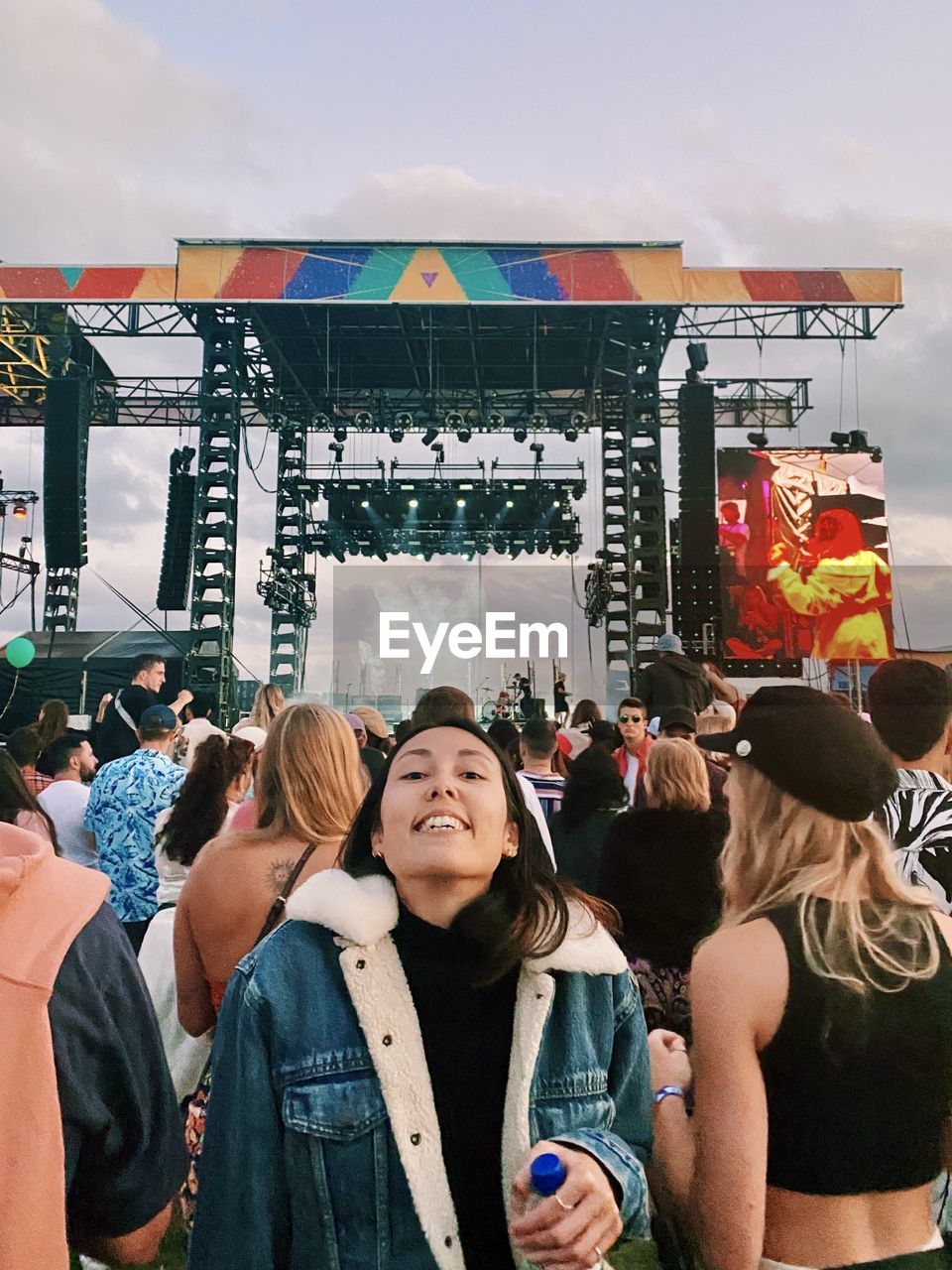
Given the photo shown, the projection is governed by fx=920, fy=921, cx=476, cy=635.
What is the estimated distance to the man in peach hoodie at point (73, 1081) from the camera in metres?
1.25

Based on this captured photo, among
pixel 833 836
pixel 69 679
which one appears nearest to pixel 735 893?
pixel 833 836

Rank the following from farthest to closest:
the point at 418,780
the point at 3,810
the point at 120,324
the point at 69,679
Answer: the point at 120,324 < the point at 69,679 < the point at 3,810 < the point at 418,780

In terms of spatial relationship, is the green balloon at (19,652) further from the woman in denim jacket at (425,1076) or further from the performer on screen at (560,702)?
the woman in denim jacket at (425,1076)

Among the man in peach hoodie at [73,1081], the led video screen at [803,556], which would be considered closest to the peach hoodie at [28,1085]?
the man in peach hoodie at [73,1081]

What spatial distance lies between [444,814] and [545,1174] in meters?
0.56

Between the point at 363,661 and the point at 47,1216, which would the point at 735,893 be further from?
the point at 363,661

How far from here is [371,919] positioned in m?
1.52

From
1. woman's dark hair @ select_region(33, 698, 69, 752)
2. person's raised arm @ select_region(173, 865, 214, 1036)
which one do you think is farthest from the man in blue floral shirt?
person's raised arm @ select_region(173, 865, 214, 1036)

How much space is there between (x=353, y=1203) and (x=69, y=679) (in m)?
15.9

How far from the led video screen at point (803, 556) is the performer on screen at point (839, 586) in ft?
0.06

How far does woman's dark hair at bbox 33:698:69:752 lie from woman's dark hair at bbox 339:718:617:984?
4141 mm

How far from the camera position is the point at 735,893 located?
1.73 meters

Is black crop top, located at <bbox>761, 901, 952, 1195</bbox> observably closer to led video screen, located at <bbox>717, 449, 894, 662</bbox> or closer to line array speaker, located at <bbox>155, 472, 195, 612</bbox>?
led video screen, located at <bbox>717, 449, 894, 662</bbox>

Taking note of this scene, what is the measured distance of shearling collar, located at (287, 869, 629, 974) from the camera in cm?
152
